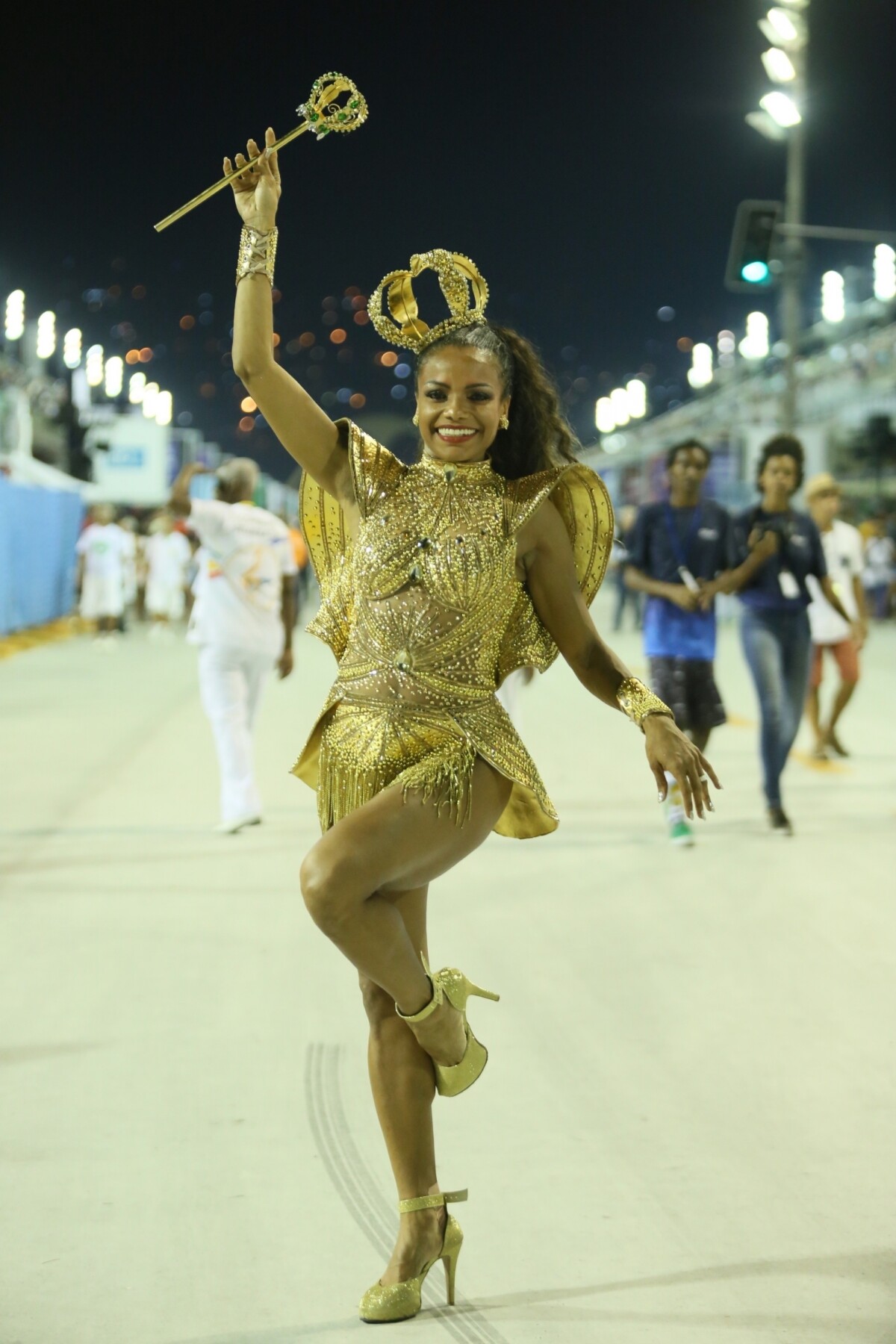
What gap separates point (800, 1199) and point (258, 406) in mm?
2203

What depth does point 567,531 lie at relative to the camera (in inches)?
138

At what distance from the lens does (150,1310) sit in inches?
121

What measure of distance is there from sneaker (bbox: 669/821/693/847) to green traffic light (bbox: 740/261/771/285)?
1063 cm

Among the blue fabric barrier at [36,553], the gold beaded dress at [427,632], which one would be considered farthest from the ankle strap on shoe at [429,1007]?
the blue fabric barrier at [36,553]

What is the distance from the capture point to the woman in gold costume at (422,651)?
309 centimetres

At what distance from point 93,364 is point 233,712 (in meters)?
45.9

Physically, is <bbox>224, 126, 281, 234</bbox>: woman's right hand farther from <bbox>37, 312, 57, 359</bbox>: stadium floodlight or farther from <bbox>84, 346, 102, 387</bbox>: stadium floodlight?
<bbox>84, 346, 102, 387</bbox>: stadium floodlight

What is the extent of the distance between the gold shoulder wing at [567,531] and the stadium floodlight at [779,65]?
14.7 m

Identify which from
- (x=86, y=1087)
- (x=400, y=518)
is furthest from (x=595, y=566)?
(x=86, y=1087)

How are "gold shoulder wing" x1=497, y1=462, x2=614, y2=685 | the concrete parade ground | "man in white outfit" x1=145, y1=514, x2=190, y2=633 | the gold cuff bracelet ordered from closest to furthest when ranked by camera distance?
the concrete parade ground < the gold cuff bracelet < "gold shoulder wing" x1=497, y1=462, x2=614, y2=685 < "man in white outfit" x1=145, y1=514, x2=190, y2=633

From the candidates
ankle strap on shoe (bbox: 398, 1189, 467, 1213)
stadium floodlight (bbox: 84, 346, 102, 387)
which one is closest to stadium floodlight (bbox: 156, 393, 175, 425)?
stadium floodlight (bbox: 84, 346, 102, 387)

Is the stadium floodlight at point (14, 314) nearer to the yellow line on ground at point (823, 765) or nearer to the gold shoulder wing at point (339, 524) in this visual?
the yellow line on ground at point (823, 765)

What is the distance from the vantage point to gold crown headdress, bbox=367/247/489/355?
138 inches

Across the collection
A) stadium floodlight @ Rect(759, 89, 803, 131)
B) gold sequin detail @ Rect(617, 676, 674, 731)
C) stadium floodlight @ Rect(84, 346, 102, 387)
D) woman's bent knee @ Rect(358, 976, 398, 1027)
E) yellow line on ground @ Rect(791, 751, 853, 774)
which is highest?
stadium floodlight @ Rect(84, 346, 102, 387)
